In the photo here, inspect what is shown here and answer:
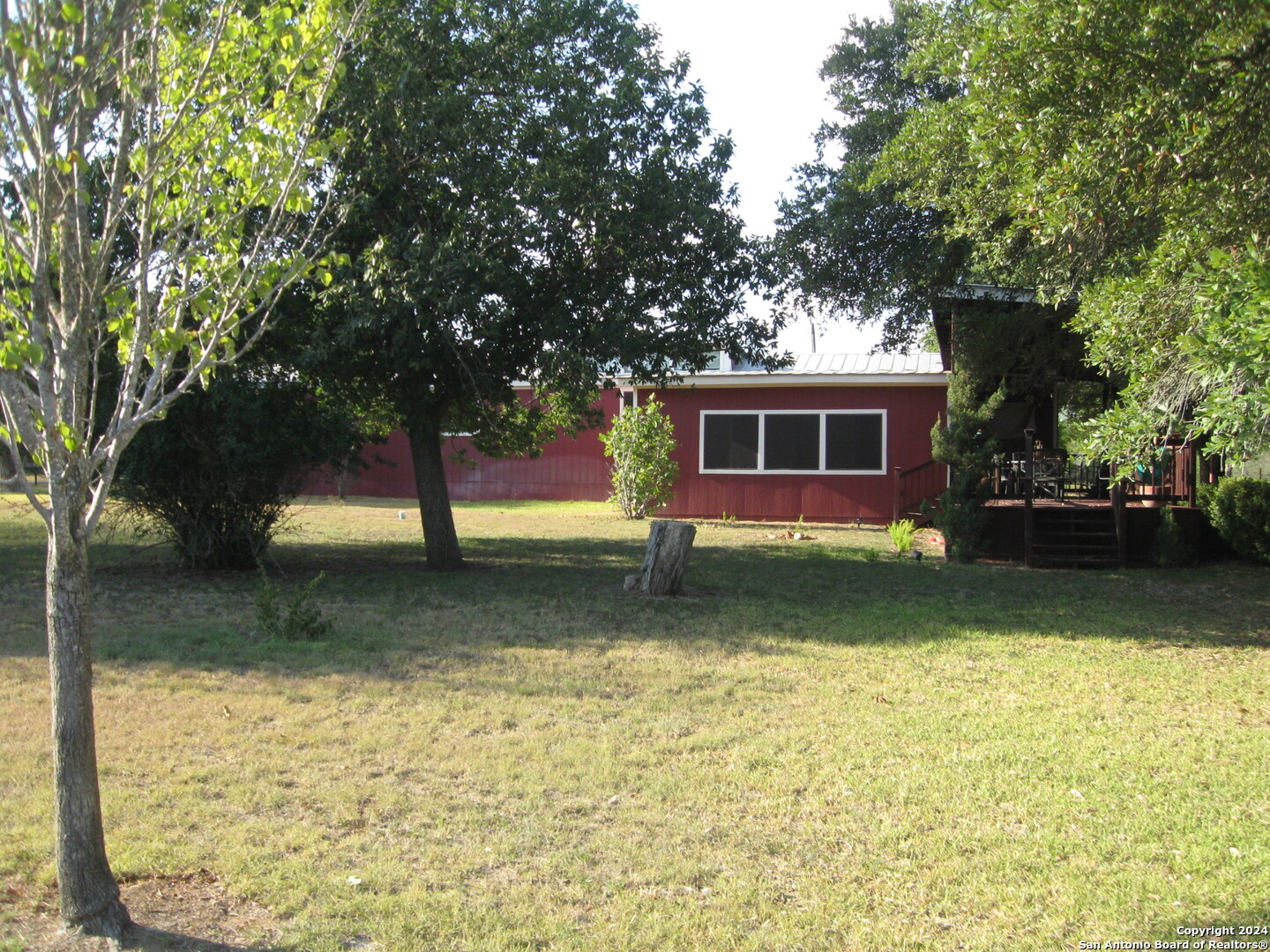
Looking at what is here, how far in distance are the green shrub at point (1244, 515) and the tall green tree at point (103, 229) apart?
12.2 m

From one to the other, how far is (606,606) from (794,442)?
1090 centimetres

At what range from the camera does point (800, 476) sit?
63.4ft

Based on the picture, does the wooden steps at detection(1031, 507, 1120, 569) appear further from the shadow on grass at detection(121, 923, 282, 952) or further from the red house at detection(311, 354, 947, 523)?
the shadow on grass at detection(121, 923, 282, 952)

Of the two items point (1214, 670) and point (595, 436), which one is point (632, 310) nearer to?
point (1214, 670)

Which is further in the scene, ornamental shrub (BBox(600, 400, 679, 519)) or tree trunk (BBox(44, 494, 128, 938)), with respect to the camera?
ornamental shrub (BBox(600, 400, 679, 519))

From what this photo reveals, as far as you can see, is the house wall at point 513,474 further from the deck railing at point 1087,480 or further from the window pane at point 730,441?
the deck railing at point 1087,480

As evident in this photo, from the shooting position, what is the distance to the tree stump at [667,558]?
955 centimetres

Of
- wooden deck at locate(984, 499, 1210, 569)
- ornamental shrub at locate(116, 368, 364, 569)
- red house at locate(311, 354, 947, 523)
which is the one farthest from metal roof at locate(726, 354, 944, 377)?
ornamental shrub at locate(116, 368, 364, 569)

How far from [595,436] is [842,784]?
1849 centimetres

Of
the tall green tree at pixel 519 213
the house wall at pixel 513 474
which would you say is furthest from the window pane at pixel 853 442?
the tall green tree at pixel 519 213

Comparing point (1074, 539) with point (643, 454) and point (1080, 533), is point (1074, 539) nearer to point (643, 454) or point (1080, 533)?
point (1080, 533)

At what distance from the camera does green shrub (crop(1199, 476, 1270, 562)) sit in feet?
39.5

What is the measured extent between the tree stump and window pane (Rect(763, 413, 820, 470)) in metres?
9.99

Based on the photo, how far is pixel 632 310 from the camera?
10406mm
